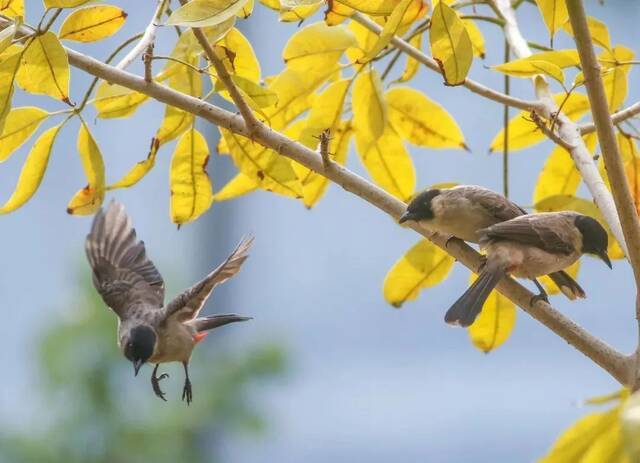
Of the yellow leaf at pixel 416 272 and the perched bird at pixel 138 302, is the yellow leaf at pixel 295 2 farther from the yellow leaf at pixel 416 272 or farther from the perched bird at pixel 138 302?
the perched bird at pixel 138 302

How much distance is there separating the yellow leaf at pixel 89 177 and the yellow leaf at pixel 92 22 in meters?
0.08

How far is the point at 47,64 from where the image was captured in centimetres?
75

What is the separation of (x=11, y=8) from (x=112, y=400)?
7.14 feet

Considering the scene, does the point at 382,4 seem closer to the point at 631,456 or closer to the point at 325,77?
the point at 325,77

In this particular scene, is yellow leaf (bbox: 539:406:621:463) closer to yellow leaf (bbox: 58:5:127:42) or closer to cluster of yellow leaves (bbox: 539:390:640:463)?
cluster of yellow leaves (bbox: 539:390:640:463)

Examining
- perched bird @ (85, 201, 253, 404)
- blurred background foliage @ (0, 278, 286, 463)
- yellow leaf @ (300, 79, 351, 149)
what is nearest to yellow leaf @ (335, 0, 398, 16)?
yellow leaf @ (300, 79, 351, 149)

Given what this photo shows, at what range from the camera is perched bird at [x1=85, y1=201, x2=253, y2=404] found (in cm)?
127

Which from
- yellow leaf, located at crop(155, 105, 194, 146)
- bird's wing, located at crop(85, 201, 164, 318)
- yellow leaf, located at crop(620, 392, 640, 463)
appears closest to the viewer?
yellow leaf, located at crop(620, 392, 640, 463)

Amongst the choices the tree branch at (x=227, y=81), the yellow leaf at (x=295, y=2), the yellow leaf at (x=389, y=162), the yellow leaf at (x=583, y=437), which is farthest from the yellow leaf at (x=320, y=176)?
the yellow leaf at (x=583, y=437)

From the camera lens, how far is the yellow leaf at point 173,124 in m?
0.95

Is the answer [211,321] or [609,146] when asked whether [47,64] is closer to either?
[609,146]

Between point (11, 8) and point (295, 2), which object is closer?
point (295, 2)

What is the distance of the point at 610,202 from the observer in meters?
0.78

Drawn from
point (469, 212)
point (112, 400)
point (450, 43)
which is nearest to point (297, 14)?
point (450, 43)
